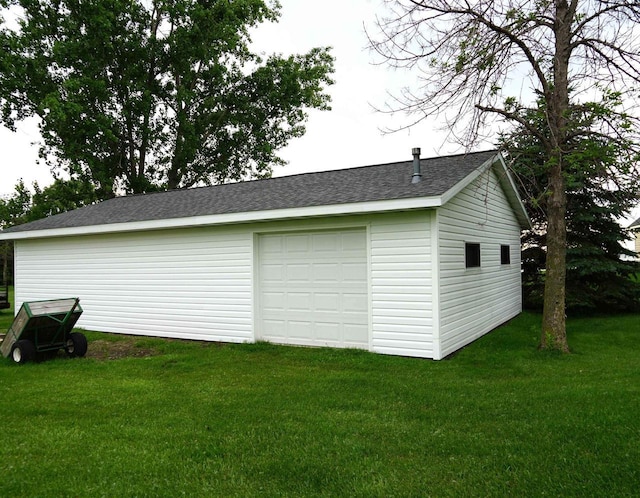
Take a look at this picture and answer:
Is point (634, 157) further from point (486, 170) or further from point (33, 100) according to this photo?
point (33, 100)

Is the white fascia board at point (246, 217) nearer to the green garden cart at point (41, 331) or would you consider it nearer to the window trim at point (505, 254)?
the green garden cart at point (41, 331)

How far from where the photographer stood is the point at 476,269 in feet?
28.9

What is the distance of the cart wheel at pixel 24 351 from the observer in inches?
280

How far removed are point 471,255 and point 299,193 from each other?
11.5 ft

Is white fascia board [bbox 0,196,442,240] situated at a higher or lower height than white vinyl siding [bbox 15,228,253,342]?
higher

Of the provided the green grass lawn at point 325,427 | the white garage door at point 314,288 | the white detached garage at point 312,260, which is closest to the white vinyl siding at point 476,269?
the white detached garage at point 312,260

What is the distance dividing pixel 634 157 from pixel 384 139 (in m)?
3.62

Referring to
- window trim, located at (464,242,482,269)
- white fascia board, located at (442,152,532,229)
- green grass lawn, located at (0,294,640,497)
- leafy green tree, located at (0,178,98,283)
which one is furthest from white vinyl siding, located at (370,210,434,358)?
leafy green tree, located at (0,178,98,283)

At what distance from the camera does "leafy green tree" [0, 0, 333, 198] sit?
20.0m

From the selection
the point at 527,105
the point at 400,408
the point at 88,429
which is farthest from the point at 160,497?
the point at 527,105

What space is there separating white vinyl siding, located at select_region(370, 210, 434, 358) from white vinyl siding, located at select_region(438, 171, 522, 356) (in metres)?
0.25

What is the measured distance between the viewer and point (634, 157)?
6.44m

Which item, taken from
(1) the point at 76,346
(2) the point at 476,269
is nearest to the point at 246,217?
(1) the point at 76,346

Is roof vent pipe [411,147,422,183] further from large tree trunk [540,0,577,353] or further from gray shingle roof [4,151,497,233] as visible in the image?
large tree trunk [540,0,577,353]
